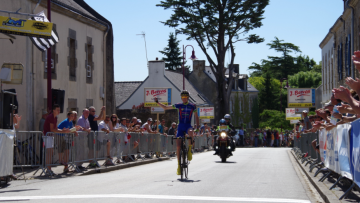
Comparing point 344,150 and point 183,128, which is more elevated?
point 183,128

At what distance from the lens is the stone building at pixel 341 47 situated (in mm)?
28141

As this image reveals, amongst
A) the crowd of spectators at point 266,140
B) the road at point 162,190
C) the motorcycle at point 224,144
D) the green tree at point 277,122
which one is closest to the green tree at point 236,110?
the green tree at point 277,122

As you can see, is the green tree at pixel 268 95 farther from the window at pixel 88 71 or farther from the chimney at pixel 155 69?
the window at pixel 88 71

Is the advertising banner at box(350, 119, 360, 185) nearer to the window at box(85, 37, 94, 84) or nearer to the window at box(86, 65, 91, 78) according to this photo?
the window at box(85, 37, 94, 84)

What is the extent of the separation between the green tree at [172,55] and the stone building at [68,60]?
221ft

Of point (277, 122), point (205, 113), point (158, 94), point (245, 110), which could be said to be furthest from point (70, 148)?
point (245, 110)

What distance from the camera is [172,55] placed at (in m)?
96.8

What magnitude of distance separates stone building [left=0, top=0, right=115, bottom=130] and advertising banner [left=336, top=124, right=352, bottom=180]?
11930 mm

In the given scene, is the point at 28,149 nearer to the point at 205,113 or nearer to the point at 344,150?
the point at 344,150

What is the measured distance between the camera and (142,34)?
5359 cm

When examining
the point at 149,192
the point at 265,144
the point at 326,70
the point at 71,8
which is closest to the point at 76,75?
the point at 71,8

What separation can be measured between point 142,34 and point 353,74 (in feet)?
96.9

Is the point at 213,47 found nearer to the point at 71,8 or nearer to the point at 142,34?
the point at 142,34

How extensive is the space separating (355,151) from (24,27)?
9621 mm
